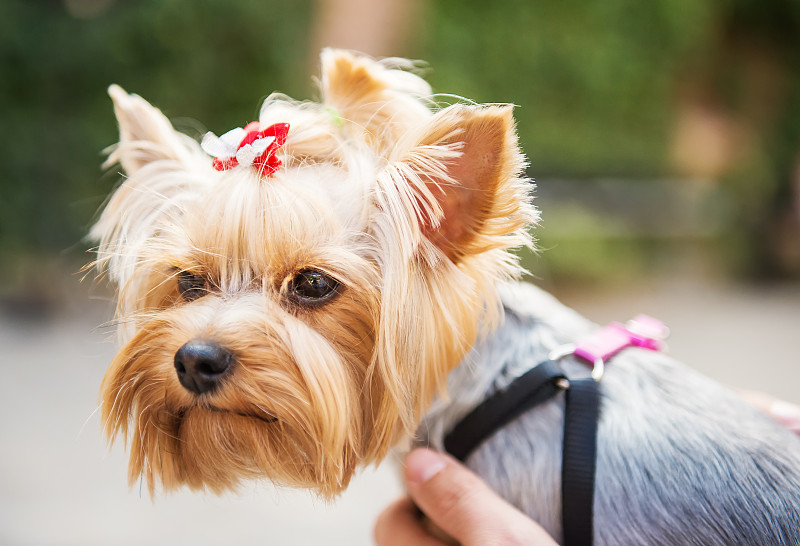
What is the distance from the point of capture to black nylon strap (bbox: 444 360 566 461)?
1629 mm

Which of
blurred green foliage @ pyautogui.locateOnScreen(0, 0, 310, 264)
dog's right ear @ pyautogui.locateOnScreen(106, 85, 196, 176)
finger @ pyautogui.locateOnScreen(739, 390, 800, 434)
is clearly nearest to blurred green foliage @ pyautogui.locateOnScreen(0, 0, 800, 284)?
blurred green foliage @ pyautogui.locateOnScreen(0, 0, 310, 264)

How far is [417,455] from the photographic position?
1653mm

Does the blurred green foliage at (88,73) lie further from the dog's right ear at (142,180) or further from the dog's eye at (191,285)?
the dog's eye at (191,285)

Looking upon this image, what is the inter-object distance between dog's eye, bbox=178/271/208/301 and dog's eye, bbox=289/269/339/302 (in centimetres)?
24

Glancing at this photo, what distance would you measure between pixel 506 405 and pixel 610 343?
0.34 m

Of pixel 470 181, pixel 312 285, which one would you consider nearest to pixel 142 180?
pixel 312 285

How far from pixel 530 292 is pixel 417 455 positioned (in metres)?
0.62

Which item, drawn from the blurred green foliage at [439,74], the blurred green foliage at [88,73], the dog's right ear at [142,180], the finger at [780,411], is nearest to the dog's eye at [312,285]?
the dog's right ear at [142,180]

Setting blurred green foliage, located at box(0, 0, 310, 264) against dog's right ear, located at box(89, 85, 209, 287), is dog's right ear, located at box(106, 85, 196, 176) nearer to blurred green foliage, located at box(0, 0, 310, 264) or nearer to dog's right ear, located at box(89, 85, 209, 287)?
dog's right ear, located at box(89, 85, 209, 287)

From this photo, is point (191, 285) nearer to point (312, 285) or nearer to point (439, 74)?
point (312, 285)

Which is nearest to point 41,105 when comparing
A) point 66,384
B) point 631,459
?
point 66,384

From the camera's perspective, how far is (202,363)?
143 cm

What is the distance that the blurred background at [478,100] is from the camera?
4180 mm

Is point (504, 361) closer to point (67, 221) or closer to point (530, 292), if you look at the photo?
point (530, 292)
